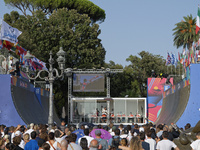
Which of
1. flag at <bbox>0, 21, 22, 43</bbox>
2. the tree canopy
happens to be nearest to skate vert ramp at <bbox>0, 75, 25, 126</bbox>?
flag at <bbox>0, 21, 22, 43</bbox>

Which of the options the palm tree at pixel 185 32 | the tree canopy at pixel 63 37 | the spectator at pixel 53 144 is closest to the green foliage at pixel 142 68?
the palm tree at pixel 185 32

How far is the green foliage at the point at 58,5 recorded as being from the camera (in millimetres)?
52344

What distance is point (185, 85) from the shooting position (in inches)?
969

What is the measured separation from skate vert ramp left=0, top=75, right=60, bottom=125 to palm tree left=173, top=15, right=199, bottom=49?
28399 mm

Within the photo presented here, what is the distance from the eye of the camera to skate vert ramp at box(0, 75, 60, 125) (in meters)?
24.0

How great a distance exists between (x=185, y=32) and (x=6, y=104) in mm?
35854

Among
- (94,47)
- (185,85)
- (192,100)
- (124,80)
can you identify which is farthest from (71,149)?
(124,80)

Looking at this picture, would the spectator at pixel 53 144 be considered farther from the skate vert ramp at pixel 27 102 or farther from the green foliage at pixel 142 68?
the green foliage at pixel 142 68

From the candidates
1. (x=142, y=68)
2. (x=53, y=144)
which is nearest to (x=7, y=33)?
(x=53, y=144)

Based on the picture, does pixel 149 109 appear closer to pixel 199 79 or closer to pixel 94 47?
pixel 94 47

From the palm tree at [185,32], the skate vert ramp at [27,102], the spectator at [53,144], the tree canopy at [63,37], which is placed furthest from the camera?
the palm tree at [185,32]

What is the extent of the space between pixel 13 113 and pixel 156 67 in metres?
34.7

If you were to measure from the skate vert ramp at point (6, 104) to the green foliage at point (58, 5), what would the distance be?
29333mm

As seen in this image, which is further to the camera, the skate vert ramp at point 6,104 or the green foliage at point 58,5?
the green foliage at point 58,5
